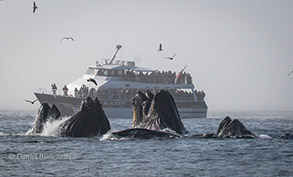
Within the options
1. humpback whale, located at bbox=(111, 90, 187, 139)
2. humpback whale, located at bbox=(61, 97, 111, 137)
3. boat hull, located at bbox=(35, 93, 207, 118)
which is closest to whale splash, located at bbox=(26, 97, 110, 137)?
humpback whale, located at bbox=(61, 97, 111, 137)

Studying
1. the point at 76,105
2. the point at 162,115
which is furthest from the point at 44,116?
the point at 76,105

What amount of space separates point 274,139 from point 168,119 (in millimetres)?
7671

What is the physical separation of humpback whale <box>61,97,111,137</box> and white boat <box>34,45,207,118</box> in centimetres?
6582

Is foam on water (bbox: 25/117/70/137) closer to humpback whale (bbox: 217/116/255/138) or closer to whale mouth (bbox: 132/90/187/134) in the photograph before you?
whale mouth (bbox: 132/90/187/134)

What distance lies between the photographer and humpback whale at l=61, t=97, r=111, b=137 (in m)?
51.8

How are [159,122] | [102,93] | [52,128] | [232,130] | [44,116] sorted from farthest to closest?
[102,93], [44,116], [52,128], [159,122], [232,130]

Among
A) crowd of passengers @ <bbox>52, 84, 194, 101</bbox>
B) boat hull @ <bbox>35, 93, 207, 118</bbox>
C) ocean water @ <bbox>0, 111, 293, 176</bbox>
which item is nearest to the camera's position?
ocean water @ <bbox>0, 111, 293, 176</bbox>

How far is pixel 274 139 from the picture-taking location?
178 ft

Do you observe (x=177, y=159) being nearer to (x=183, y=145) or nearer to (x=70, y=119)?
(x=183, y=145)

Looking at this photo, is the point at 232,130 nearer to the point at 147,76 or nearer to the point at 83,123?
the point at 83,123

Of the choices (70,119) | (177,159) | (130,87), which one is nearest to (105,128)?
(70,119)

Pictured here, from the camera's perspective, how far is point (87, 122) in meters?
52.6

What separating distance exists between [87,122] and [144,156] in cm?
984

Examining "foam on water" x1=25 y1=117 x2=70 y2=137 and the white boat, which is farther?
the white boat
